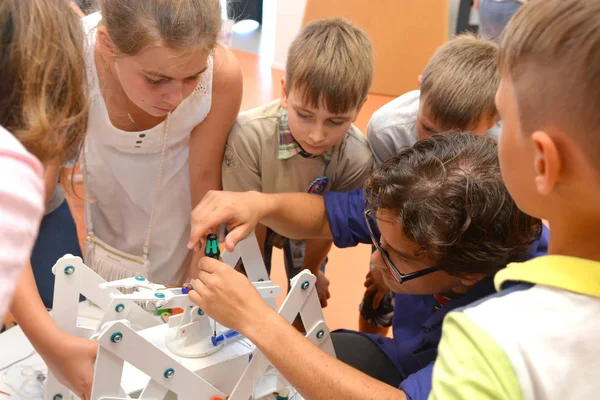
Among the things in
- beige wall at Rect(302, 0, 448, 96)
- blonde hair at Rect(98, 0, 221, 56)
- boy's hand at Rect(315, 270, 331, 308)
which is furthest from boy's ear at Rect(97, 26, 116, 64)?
beige wall at Rect(302, 0, 448, 96)

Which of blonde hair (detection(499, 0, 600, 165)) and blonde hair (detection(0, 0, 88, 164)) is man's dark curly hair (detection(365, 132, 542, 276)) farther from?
blonde hair (detection(0, 0, 88, 164))

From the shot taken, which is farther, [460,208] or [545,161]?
[460,208]

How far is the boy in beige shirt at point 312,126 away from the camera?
4.01 ft

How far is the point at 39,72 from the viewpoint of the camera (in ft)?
1.96

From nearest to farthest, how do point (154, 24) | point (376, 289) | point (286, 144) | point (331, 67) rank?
point (154, 24), point (331, 67), point (286, 144), point (376, 289)

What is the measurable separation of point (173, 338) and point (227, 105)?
565 millimetres

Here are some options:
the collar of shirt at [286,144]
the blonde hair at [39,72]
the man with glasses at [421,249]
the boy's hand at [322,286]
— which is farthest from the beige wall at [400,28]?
the blonde hair at [39,72]

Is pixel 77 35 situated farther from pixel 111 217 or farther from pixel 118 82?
pixel 111 217

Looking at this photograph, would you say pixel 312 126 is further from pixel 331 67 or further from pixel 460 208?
pixel 460 208

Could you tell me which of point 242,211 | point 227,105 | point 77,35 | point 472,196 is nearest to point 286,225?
point 242,211

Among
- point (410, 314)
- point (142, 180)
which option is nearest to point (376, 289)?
point (410, 314)

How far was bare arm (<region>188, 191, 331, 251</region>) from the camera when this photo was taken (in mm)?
1075

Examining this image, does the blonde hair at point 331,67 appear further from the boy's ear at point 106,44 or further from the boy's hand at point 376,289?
the boy's hand at point 376,289

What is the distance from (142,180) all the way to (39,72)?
82 centimetres
